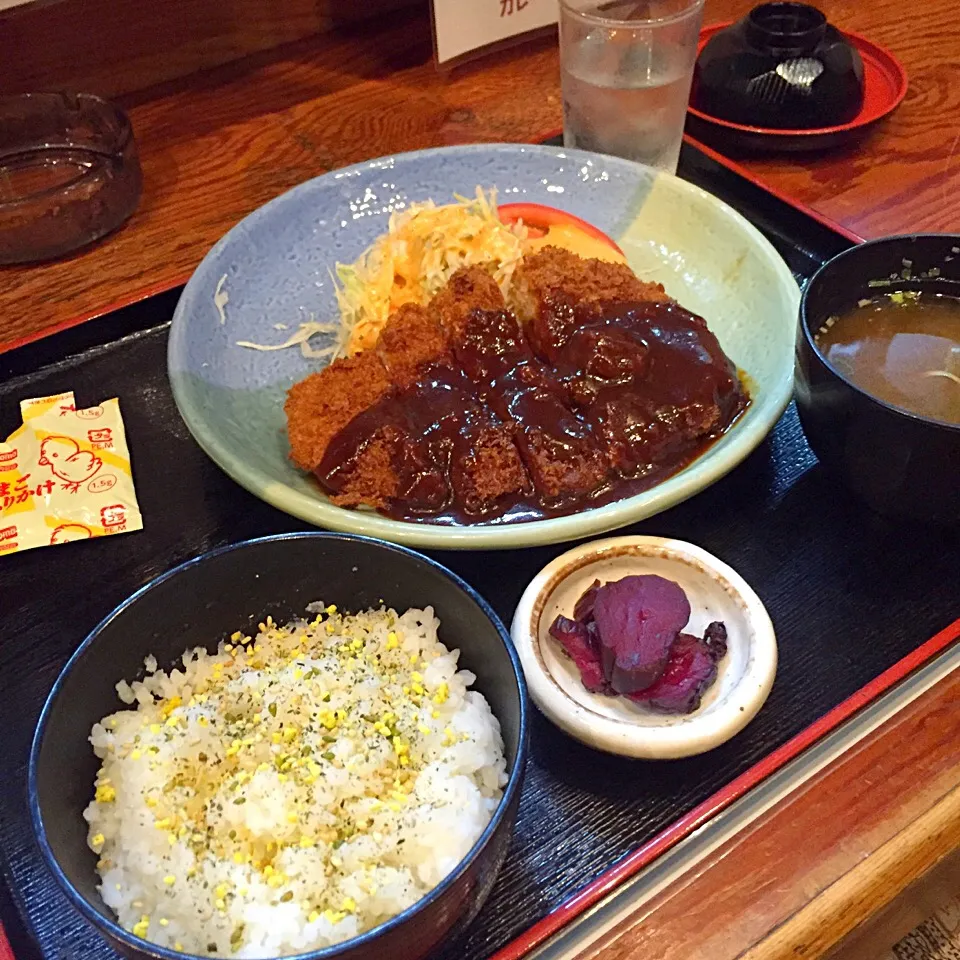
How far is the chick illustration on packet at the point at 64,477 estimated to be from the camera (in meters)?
1.65

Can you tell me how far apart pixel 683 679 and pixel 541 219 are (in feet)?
4.54

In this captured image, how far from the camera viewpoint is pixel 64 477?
174cm

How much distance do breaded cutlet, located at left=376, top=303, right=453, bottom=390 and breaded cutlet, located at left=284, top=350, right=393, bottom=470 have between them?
3 centimetres

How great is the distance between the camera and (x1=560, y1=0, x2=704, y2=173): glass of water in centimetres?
226

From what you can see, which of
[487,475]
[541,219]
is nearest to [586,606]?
[487,475]

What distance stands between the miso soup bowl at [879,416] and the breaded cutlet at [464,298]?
69 cm

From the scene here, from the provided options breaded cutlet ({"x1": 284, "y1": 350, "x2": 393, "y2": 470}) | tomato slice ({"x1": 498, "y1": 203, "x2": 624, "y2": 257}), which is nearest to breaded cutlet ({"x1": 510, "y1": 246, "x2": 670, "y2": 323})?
tomato slice ({"x1": 498, "y1": 203, "x2": 624, "y2": 257})

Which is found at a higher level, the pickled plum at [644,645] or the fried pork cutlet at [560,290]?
the fried pork cutlet at [560,290]

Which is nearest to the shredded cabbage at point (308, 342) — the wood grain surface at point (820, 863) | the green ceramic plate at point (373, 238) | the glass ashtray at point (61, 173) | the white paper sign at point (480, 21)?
the green ceramic plate at point (373, 238)

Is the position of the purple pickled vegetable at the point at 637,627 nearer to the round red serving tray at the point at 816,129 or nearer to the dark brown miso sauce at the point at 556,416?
the dark brown miso sauce at the point at 556,416

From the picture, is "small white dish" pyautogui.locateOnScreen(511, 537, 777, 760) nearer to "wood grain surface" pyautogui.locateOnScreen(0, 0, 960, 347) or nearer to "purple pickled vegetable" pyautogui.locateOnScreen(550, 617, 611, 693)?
"purple pickled vegetable" pyautogui.locateOnScreen(550, 617, 611, 693)

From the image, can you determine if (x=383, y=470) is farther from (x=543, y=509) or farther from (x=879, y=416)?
(x=879, y=416)

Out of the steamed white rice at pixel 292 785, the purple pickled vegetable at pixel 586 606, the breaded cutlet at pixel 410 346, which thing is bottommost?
the purple pickled vegetable at pixel 586 606

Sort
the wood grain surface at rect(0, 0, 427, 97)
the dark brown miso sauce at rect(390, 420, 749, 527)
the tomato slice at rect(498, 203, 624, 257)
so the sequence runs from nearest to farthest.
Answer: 1. the dark brown miso sauce at rect(390, 420, 749, 527)
2. the tomato slice at rect(498, 203, 624, 257)
3. the wood grain surface at rect(0, 0, 427, 97)
